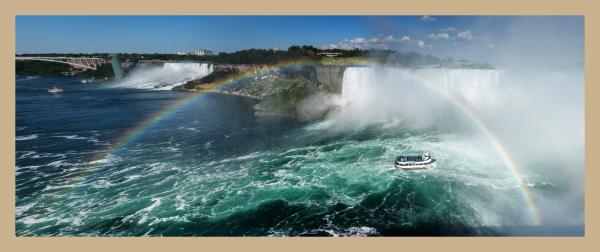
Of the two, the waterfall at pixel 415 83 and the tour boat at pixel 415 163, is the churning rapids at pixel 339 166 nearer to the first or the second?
the waterfall at pixel 415 83

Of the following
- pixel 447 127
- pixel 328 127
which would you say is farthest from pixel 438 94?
pixel 328 127

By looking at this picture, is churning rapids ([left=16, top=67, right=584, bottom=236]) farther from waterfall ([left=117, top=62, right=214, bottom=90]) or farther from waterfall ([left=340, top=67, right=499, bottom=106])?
waterfall ([left=117, top=62, right=214, bottom=90])

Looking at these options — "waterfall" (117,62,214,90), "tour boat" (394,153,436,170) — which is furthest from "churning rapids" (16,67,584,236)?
"waterfall" (117,62,214,90)

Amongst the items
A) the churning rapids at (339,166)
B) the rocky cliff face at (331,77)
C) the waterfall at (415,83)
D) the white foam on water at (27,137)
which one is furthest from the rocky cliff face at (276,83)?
the white foam on water at (27,137)

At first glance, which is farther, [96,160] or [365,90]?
[365,90]

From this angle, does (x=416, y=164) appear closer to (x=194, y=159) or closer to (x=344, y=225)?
(x=344, y=225)

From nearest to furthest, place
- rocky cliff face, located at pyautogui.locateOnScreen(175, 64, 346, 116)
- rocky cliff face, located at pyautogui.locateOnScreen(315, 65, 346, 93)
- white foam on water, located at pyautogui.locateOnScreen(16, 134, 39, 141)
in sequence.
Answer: white foam on water, located at pyautogui.locateOnScreen(16, 134, 39, 141), rocky cliff face, located at pyautogui.locateOnScreen(175, 64, 346, 116), rocky cliff face, located at pyautogui.locateOnScreen(315, 65, 346, 93)
